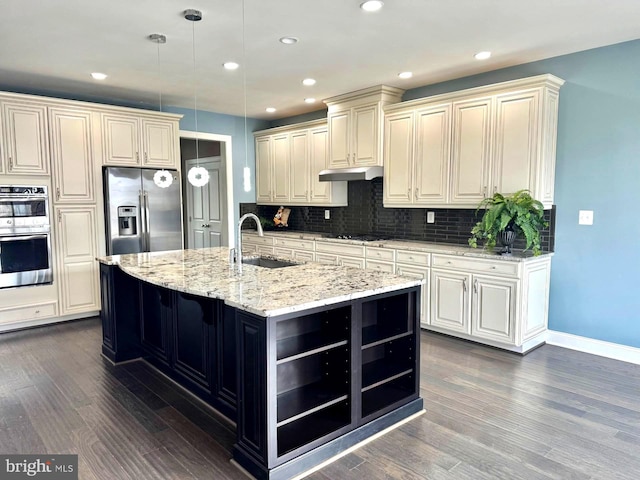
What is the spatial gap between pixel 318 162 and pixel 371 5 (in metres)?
3.12

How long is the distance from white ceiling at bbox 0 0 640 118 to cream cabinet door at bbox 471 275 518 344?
78.5 inches

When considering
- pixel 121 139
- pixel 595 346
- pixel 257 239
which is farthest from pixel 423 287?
pixel 121 139

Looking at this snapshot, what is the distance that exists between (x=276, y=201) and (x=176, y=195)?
1.59 meters

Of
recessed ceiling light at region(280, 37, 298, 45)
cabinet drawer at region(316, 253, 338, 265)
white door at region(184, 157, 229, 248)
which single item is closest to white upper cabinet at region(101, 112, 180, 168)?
white door at region(184, 157, 229, 248)

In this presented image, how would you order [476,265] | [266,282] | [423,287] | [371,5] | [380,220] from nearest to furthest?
[266,282]
[371,5]
[476,265]
[423,287]
[380,220]

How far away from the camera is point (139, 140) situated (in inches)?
206

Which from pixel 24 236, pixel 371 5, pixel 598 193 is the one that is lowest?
pixel 24 236

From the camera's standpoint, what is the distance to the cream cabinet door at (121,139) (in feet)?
16.4

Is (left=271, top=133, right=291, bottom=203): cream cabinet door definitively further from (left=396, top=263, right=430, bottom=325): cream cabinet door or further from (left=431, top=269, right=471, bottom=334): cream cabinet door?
(left=431, top=269, right=471, bottom=334): cream cabinet door

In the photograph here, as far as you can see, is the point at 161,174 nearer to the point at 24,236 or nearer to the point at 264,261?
the point at 264,261

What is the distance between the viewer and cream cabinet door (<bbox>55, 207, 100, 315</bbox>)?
15.7 ft

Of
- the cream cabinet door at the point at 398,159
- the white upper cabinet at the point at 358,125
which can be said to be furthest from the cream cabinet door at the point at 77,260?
the cream cabinet door at the point at 398,159

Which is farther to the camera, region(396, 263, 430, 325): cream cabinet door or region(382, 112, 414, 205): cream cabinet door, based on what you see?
region(382, 112, 414, 205): cream cabinet door

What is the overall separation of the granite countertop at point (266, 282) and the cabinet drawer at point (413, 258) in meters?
1.51
